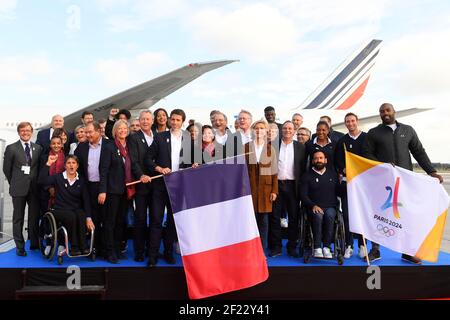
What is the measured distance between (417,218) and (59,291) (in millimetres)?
3731

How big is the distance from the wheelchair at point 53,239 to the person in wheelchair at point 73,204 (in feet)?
0.23

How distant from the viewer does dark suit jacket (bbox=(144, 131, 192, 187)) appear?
13.4 feet

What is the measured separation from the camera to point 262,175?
4266 millimetres

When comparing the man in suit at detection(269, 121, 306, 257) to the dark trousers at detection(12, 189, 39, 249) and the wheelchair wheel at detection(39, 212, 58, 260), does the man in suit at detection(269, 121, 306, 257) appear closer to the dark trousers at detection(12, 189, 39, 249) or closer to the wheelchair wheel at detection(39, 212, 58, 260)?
the wheelchair wheel at detection(39, 212, 58, 260)

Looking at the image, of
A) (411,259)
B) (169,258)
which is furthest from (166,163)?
(411,259)

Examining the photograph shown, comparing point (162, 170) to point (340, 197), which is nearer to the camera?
point (162, 170)

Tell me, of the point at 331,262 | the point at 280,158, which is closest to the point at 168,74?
the point at 280,158

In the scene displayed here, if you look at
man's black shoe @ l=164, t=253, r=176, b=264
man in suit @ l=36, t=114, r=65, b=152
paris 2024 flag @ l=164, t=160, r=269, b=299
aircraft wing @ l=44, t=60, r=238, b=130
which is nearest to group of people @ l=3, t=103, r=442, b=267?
man's black shoe @ l=164, t=253, r=176, b=264

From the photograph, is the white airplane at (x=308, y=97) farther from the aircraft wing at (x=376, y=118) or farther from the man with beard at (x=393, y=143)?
the man with beard at (x=393, y=143)

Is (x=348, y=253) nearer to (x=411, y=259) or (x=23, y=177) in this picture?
(x=411, y=259)

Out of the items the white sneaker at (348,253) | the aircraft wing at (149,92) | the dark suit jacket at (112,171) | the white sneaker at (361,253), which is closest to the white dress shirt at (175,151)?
the dark suit jacket at (112,171)

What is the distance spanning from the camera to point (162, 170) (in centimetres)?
396
